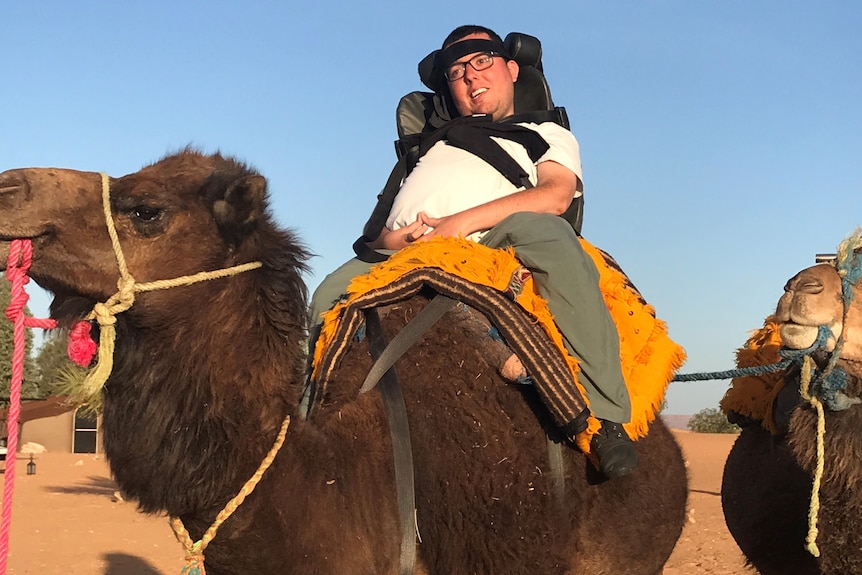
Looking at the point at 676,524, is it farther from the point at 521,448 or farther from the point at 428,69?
the point at 428,69

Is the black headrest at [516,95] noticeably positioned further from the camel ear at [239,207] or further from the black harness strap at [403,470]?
the black harness strap at [403,470]

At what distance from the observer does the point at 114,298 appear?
3.17 metres

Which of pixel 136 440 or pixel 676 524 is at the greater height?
pixel 136 440

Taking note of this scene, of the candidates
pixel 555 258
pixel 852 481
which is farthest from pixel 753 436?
pixel 555 258

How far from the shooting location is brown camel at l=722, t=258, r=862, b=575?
4.39 meters

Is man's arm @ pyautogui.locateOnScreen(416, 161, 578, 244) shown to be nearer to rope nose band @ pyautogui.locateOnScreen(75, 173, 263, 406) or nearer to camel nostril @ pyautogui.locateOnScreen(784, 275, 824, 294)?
camel nostril @ pyautogui.locateOnScreen(784, 275, 824, 294)

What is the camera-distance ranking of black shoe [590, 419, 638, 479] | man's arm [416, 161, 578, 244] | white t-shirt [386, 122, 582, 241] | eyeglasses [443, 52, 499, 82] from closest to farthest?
black shoe [590, 419, 638, 479]
man's arm [416, 161, 578, 244]
white t-shirt [386, 122, 582, 241]
eyeglasses [443, 52, 499, 82]

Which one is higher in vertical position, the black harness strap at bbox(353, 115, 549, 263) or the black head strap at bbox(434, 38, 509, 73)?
the black head strap at bbox(434, 38, 509, 73)

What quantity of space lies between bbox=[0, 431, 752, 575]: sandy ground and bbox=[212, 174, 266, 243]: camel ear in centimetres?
424

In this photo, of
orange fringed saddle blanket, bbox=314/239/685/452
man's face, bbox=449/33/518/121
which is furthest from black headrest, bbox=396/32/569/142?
orange fringed saddle blanket, bbox=314/239/685/452

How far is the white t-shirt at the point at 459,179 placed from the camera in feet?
14.2

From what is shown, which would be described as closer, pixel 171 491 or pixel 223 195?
pixel 171 491

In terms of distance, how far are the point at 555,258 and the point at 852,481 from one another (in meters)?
1.89

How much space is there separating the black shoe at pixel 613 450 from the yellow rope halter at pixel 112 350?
123 cm
